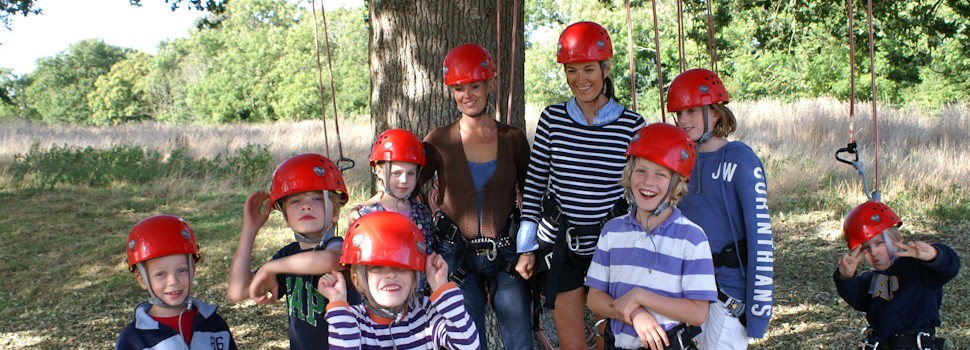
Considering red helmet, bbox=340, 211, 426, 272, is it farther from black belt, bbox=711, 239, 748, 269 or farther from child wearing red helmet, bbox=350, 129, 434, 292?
black belt, bbox=711, 239, 748, 269

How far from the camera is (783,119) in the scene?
14.0 metres

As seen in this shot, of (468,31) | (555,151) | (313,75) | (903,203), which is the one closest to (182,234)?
(555,151)

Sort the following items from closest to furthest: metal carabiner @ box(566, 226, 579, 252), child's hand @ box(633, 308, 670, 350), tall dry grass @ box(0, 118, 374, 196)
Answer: child's hand @ box(633, 308, 670, 350)
metal carabiner @ box(566, 226, 579, 252)
tall dry grass @ box(0, 118, 374, 196)

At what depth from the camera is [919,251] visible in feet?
10.9

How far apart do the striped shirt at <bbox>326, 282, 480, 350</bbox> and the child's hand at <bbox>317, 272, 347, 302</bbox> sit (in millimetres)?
42

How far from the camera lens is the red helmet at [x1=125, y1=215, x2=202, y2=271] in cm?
292

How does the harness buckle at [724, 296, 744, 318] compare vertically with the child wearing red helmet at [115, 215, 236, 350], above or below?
below

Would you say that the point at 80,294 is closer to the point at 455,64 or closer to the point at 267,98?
the point at 455,64

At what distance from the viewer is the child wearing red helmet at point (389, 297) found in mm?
2639

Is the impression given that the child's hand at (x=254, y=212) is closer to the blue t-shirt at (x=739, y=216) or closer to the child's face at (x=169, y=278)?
the child's face at (x=169, y=278)

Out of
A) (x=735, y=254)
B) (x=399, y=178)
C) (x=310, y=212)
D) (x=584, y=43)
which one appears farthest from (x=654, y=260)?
(x=310, y=212)

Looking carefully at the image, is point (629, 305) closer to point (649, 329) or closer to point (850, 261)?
point (649, 329)

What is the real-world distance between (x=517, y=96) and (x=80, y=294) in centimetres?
453

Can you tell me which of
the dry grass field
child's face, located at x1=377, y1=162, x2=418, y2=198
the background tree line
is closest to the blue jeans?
child's face, located at x1=377, y1=162, x2=418, y2=198
